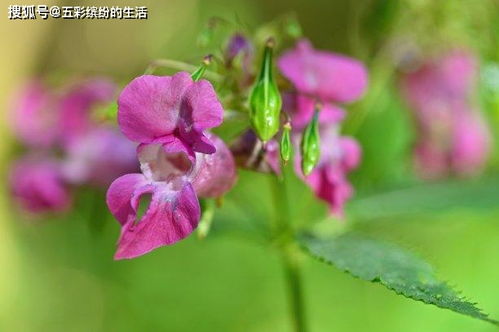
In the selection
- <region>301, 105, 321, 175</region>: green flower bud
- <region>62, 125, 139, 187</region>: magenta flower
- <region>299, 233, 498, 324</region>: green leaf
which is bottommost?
<region>299, 233, 498, 324</region>: green leaf

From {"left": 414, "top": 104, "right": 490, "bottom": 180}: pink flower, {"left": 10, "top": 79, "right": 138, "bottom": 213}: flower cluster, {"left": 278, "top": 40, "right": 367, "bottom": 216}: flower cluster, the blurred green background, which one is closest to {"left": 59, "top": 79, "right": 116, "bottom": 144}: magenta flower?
{"left": 10, "top": 79, "right": 138, "bottom": 213}: flower cluster

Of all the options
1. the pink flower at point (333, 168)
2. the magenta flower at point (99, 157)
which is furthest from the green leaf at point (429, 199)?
the magenta flower at point (99, 157)

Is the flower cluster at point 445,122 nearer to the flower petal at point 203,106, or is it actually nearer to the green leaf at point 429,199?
the green leaf at point 429,199

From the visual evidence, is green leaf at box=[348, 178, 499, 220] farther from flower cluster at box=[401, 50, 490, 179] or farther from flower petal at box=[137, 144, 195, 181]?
flower petal at box=[137, 144, 195, 181]

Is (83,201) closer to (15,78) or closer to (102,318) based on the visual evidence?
(102,318)

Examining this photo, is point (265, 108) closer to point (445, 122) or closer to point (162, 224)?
point (162, 224)

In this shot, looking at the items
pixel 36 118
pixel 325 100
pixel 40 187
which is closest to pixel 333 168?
pixel 325 100
